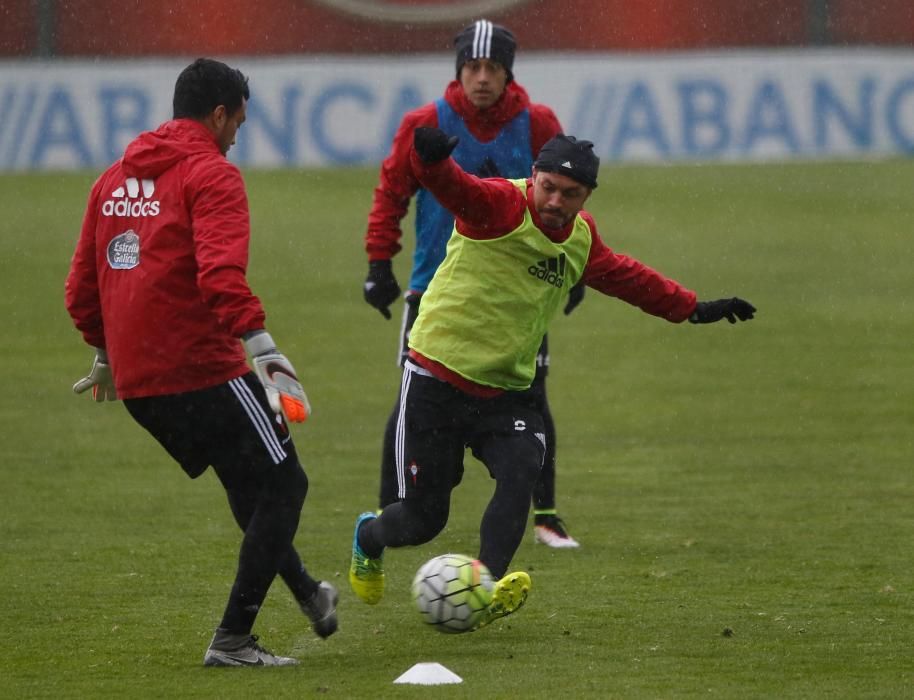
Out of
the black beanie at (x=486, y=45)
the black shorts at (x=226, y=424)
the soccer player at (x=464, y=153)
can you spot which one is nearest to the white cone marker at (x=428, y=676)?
the black shorts at (x=226, y=424)

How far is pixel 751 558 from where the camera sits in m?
8.61

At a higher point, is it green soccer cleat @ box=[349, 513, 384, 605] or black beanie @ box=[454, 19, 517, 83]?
black beanie @ box=[454, 19, 517, 83]

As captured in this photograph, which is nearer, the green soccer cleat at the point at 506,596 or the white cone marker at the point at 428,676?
the white cone marker at the point at 428,676

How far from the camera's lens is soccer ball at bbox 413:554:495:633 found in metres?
6.30

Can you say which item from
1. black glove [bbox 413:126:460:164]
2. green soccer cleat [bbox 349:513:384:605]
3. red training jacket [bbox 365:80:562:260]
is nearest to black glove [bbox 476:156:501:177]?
red training jacket [bbox 365:80:562:260]

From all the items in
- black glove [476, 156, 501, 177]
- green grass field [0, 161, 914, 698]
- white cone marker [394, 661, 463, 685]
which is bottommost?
green grass field [0, 161, 914, 698]

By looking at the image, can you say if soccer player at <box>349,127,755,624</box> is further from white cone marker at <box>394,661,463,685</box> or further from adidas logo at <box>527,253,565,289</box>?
white cone marker at <box>394,661,463,685</box>

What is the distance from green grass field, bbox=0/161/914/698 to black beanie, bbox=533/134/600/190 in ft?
5.56

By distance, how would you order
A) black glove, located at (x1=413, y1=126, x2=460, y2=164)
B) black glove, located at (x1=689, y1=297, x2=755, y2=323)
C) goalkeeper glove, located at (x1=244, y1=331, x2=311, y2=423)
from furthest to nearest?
black glove, located at (x1=689, y1=297, x2=755, y2=323) < black glove, located at (x1=413, y1=126, x2=460, y2=164) < goalkeeper glove, located at (x1=244, y1=331, x2=311, y2=423)

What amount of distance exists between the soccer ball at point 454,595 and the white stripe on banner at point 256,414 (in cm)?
69

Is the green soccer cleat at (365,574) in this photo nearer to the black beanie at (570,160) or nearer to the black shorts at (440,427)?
the black shorts at (440,427)

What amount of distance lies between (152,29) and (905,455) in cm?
2095

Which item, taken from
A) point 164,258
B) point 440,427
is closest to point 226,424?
point 164,258

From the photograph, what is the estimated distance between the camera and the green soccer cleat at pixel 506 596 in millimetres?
6309
